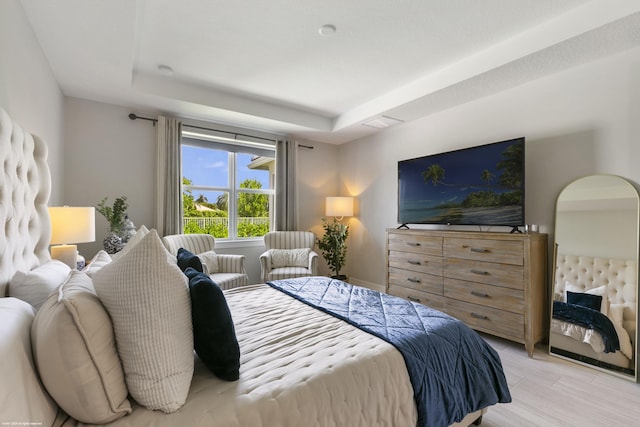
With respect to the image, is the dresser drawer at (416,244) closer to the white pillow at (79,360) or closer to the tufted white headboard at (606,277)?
the tufted white headboard at (606,277)

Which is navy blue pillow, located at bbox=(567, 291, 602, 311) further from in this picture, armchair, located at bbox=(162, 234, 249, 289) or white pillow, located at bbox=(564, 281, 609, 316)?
armchair, located at bbox=(162, 234, 249, 289)

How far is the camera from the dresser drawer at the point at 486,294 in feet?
8.17

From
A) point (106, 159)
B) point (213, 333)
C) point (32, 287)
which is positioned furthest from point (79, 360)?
point (106, 159)

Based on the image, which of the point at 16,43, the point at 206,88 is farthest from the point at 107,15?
the point at 206,88

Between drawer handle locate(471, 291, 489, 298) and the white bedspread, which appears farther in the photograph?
drawer handle locate(471, 291, 489, 298)

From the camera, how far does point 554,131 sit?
2.65 meters

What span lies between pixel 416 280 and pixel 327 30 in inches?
104

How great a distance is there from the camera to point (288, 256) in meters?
4.01

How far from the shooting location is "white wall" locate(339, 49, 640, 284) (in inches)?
89.6

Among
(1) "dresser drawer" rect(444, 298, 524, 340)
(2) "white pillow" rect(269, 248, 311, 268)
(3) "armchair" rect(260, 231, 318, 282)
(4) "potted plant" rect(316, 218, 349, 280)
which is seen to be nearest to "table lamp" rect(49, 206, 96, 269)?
(3) "armchair" rect(260, 231, 318, 282)

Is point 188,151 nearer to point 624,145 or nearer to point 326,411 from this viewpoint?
point 326,411

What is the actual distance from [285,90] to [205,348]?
9.81 ft

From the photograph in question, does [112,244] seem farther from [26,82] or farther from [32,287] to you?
[32,287]

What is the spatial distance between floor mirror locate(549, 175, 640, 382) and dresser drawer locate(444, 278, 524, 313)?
0.33 metres
